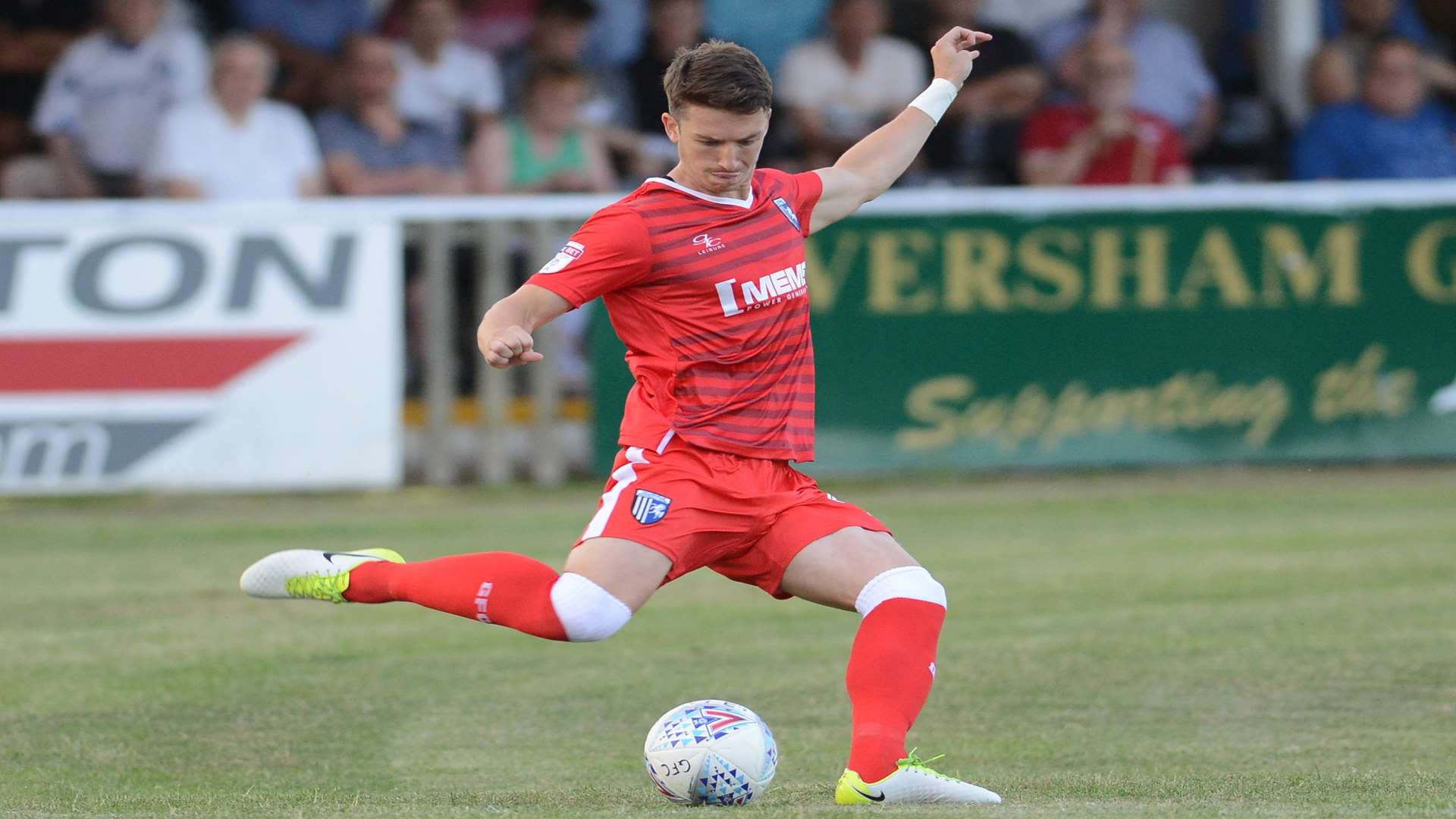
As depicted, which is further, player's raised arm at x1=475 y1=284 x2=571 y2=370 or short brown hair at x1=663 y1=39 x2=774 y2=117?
short brown hair at x1=663 y1=39 x2=774 y2=117

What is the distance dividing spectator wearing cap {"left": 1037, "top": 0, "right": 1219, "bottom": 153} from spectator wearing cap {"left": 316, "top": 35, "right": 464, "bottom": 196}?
14.5ft

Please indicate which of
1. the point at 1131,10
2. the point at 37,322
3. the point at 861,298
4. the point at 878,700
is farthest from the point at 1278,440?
the point at 878,700

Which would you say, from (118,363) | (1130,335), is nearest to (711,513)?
(118,363)

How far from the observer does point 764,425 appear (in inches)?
205

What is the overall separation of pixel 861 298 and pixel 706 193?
6.90 metres

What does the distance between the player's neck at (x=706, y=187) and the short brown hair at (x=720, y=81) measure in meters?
0.17

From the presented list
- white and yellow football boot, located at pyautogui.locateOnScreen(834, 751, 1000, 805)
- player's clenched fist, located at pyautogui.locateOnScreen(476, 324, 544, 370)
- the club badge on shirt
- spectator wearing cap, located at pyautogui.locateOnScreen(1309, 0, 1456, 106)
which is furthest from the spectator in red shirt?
player's clenched fist, located at pyautogui.locateOnScreen(476, 324, 544, 370)

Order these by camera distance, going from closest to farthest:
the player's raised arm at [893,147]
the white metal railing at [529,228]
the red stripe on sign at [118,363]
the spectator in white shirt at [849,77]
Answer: the player's raised arm at [893,147], the red stripe on sign at [118,363], the white metal railing at [529,228], the spectator in white shirt at [849,77]

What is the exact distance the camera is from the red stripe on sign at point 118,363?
11.2 m

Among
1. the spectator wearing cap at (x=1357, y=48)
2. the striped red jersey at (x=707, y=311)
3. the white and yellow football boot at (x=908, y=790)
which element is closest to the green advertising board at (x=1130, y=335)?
the spectator wearing cap at (x=1357, y=48)

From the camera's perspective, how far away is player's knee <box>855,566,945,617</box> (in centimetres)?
500

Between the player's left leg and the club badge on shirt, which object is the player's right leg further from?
the club badge on shirt

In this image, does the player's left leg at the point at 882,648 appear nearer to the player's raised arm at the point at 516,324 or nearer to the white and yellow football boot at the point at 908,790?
the white and yellow football boot at the point at 908,790

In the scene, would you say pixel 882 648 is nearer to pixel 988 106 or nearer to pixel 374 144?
pixel 374 144
